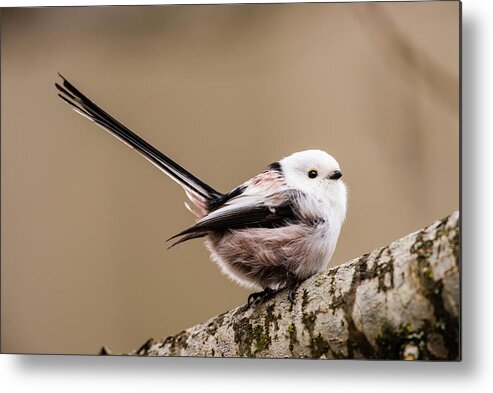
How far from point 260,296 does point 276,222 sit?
18cm

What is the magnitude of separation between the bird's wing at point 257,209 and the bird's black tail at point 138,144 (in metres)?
0.06

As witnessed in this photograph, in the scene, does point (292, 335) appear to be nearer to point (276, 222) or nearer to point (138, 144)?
point (276, 222)

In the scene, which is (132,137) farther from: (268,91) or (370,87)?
(370,87)

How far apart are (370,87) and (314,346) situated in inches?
23.8

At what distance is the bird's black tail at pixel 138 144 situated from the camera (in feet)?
5.41

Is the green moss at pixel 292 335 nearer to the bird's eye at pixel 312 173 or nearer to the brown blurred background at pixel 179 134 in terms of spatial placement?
the brown blurred background at pixel 179 134

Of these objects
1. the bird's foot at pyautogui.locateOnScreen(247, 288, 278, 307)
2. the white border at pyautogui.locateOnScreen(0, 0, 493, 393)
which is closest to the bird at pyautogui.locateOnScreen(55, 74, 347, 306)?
the bird's foot at pyautogui.locateOnScreen(247, 288, 278, 307)

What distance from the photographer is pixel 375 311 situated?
1.43 meters

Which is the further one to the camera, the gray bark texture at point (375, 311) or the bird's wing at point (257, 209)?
the bird's wing at point (257, 209)

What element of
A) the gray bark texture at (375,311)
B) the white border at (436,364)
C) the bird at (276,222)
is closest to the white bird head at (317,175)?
the bird at (276,222)

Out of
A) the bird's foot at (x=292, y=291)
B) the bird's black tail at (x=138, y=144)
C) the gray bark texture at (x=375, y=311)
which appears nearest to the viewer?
the gray bark texture at (x=375, y=311)

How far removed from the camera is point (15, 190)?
175 cm

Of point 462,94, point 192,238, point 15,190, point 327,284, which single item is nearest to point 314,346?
point 327,284

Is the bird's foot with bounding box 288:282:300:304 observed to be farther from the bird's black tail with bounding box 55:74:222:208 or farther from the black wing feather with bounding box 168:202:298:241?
the bird's black tail with bounding box 55:74:222:208
